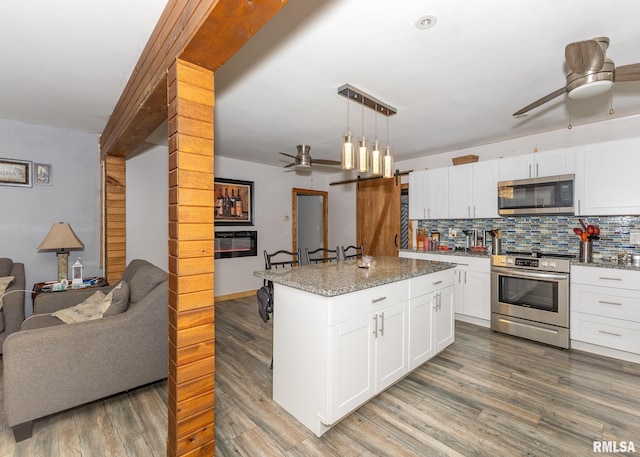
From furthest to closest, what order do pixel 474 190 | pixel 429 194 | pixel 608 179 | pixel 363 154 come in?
pixel 429 194, pixel 474 190, pixel 608 179, pixel 363 154

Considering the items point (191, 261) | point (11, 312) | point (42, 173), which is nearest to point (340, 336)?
point (191, 261)

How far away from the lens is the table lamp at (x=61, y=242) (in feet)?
10.8

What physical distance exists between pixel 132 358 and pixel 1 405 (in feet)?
3.26

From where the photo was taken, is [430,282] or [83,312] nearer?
[83,312]

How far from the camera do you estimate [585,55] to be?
5.41 ft

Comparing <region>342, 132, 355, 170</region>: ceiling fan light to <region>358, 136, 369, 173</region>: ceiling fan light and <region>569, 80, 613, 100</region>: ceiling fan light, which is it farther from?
<region>569, 80, 613, 100</region>: ceiling fan light

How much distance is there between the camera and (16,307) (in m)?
2.79

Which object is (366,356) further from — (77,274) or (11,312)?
(77,274)

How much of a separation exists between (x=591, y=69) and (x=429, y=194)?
3.08m

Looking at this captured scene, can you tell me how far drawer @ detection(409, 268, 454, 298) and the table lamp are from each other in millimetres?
3741

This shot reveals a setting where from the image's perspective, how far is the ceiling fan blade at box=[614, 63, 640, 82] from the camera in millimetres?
1705

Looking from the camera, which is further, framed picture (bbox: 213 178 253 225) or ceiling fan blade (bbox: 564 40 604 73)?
framed picture (bbox: 213 178 253 225)

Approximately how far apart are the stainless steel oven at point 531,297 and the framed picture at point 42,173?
575 cm

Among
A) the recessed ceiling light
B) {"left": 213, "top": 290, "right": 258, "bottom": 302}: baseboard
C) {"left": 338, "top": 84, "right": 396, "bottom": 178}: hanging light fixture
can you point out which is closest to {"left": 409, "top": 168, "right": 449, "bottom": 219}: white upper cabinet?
{"left": 338, "top": 84, "right": 396, "bottom": 178}: hanging light fixture
